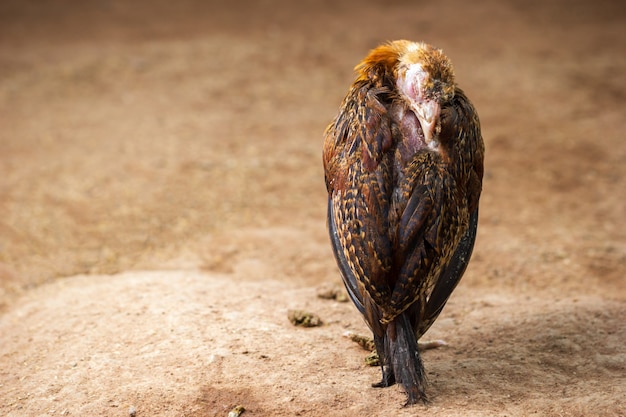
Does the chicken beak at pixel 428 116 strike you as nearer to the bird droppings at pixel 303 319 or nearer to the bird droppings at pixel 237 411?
the bird droppings at pixel 303 319

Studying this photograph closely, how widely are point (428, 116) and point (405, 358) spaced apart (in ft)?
4.20

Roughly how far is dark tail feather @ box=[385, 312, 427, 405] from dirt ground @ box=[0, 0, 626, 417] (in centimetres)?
10

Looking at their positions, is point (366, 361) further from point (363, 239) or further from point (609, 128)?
point (609, 128)

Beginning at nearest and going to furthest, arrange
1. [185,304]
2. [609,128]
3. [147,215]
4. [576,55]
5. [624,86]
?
[185,304]
[147,215]
[609,128]
[624,86]
[576,55]

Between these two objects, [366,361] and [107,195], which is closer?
[366,361]

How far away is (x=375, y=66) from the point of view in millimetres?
4066

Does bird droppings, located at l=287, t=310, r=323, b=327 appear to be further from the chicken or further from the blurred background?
the blurred background

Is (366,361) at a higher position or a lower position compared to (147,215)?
lower

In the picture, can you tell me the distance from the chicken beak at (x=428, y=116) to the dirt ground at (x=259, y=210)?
137 cm

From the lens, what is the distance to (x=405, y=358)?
3715 millimetres

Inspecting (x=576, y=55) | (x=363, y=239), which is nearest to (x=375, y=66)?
(x=363, y=239)

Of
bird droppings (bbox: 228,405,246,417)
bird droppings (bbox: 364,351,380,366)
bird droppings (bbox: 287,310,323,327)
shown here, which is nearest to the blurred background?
bird droppings (bbox: 287,310,323,327)

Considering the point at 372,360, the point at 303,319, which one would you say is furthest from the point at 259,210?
the point at 372,360

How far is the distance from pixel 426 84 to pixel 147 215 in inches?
162
